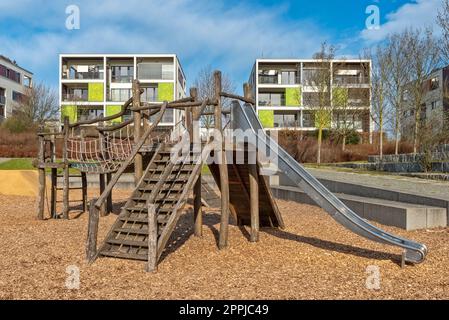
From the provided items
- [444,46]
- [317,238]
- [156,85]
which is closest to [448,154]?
[444,46]

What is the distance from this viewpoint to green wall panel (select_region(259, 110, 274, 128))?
42.1 metres

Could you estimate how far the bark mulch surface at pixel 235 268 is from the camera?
382cm

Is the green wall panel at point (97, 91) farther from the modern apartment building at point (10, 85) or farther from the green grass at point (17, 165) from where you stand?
the green grass at point (17, 165)

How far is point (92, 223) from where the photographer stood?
4855mm

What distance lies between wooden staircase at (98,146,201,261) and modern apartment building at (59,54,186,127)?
3551 cm

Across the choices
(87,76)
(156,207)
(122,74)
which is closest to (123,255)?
(156,207)

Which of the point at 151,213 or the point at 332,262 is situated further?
the point at 332,262

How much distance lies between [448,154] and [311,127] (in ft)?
83.3

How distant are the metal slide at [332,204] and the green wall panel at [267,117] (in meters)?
36.2

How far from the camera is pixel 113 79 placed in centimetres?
4297

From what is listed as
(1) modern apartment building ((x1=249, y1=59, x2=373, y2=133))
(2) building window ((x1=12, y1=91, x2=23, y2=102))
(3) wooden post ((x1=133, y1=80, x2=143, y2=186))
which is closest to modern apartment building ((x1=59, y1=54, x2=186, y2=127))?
(1) modern apartment building ((x1=249, y1=59, x2=373, y2=133))

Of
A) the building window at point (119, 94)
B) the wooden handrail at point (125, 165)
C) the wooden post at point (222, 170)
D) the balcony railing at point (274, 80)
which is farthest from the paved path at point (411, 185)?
the building window at point (119, 94)

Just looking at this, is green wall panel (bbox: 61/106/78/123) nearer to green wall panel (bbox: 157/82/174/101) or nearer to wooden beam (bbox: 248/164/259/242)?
green wall panel (bbox: 157/82/174/101)

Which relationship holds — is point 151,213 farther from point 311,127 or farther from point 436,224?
point 311,127
